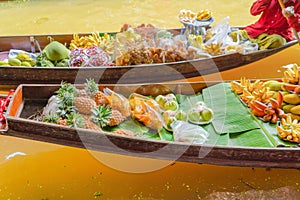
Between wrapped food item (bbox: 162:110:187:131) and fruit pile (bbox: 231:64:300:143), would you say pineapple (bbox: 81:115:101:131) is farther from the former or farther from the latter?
fruit pile (bbox: 231:64:300:143)

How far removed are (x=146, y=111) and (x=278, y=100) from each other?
0.99m

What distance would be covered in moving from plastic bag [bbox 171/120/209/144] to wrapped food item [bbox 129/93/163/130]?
15 cm

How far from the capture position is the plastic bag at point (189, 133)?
8.64 feet

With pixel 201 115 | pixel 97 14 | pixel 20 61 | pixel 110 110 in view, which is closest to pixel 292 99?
pixel 201 115

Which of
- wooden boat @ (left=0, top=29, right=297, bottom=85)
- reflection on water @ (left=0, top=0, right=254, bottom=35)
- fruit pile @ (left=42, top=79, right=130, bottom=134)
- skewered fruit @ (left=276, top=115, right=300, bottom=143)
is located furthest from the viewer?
reflection on water @ (left=0, top=0, right=254, bottom=35)

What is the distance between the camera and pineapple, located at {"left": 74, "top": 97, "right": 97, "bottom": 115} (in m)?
2.83

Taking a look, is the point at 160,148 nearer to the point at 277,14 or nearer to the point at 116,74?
the point at 116,74

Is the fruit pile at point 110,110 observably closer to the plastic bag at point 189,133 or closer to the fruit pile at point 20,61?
the plastic bag at point 189,133

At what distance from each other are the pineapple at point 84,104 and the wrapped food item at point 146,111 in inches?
12.1

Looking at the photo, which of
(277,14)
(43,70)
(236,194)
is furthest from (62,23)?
(236,194)

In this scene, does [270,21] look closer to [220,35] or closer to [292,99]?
[220,35]

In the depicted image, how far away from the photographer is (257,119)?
2869 mm

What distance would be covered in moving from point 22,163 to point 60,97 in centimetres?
62

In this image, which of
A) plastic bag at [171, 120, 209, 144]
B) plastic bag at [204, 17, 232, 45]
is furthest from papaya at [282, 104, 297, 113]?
plastic bag at [204, 17, 232, 45]
